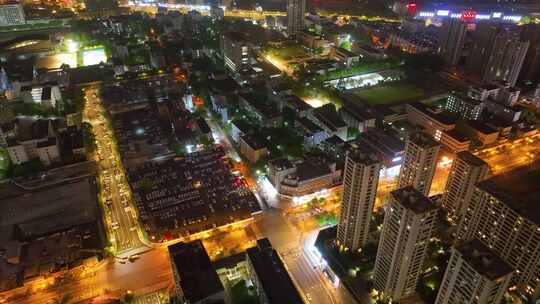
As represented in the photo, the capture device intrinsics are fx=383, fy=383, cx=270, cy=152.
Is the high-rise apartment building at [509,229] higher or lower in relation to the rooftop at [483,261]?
lower

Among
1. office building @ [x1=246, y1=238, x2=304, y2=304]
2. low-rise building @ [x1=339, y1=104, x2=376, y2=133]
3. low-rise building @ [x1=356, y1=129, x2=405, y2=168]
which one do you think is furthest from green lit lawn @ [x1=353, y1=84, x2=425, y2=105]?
office building @ [x1=246, y1=238, x2=304, y2=304]

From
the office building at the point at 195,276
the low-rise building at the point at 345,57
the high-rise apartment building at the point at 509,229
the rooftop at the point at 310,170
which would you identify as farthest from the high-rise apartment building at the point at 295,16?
the office building at the point at 195,276

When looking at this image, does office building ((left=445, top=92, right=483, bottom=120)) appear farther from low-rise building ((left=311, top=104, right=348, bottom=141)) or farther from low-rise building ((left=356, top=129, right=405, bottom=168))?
low-rise building ((left=311, top=104, right=348, bottom=141))

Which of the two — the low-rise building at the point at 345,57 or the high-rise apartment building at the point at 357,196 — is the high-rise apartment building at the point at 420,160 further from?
the low-rise building at the point at 345,57

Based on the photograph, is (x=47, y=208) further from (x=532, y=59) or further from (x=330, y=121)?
(x=532, y=59)

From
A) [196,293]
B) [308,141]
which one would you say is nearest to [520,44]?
[308,141]

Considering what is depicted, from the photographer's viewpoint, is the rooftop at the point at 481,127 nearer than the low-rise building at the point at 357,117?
Yes
